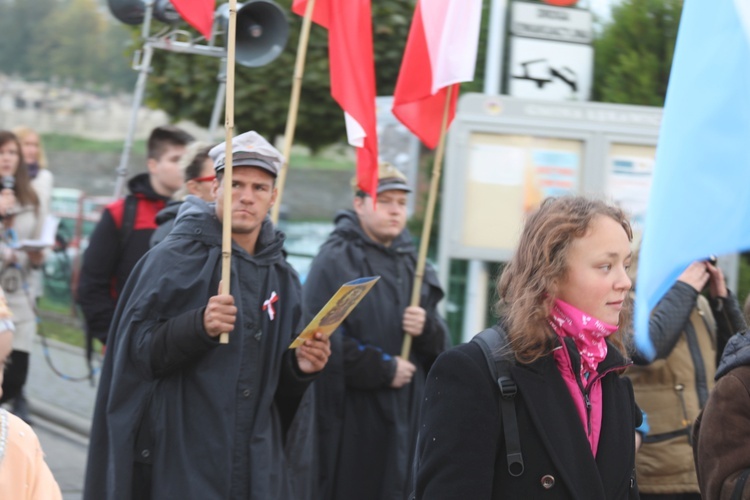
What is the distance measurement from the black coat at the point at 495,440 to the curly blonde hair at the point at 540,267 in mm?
72

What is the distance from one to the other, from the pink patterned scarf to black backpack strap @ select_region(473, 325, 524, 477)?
0.14 meters

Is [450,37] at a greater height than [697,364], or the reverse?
[450,37]

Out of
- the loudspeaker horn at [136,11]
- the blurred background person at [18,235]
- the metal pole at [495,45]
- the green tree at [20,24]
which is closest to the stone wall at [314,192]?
the green tree at [20,24]

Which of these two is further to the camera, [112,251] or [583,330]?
[112,251]

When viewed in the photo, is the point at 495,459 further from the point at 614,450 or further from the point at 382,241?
the point at 382,241

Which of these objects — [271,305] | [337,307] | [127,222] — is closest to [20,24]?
[127,222]

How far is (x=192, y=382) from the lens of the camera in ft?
13.5

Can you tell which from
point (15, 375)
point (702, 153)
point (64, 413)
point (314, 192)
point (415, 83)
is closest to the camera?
point (702, 153)

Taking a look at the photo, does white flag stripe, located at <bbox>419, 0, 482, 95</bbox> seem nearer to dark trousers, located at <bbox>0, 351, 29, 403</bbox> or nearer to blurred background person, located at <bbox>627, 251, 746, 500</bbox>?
blurred background person, located at <bbox>627, 251, 746, 500</bbox>

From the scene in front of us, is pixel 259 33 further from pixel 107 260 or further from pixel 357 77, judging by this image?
pixel 107 260

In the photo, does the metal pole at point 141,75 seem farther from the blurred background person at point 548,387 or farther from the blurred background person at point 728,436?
the blurred background person at point 728,436

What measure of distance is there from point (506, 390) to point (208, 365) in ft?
5.09

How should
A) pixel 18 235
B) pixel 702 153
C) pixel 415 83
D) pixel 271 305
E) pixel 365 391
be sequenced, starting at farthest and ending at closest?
pixel 18 235
pixel 365 391
pixel 415 83
pixel 271 305
pixel 702 153

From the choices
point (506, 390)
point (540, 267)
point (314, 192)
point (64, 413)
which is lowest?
point (64, 413)
